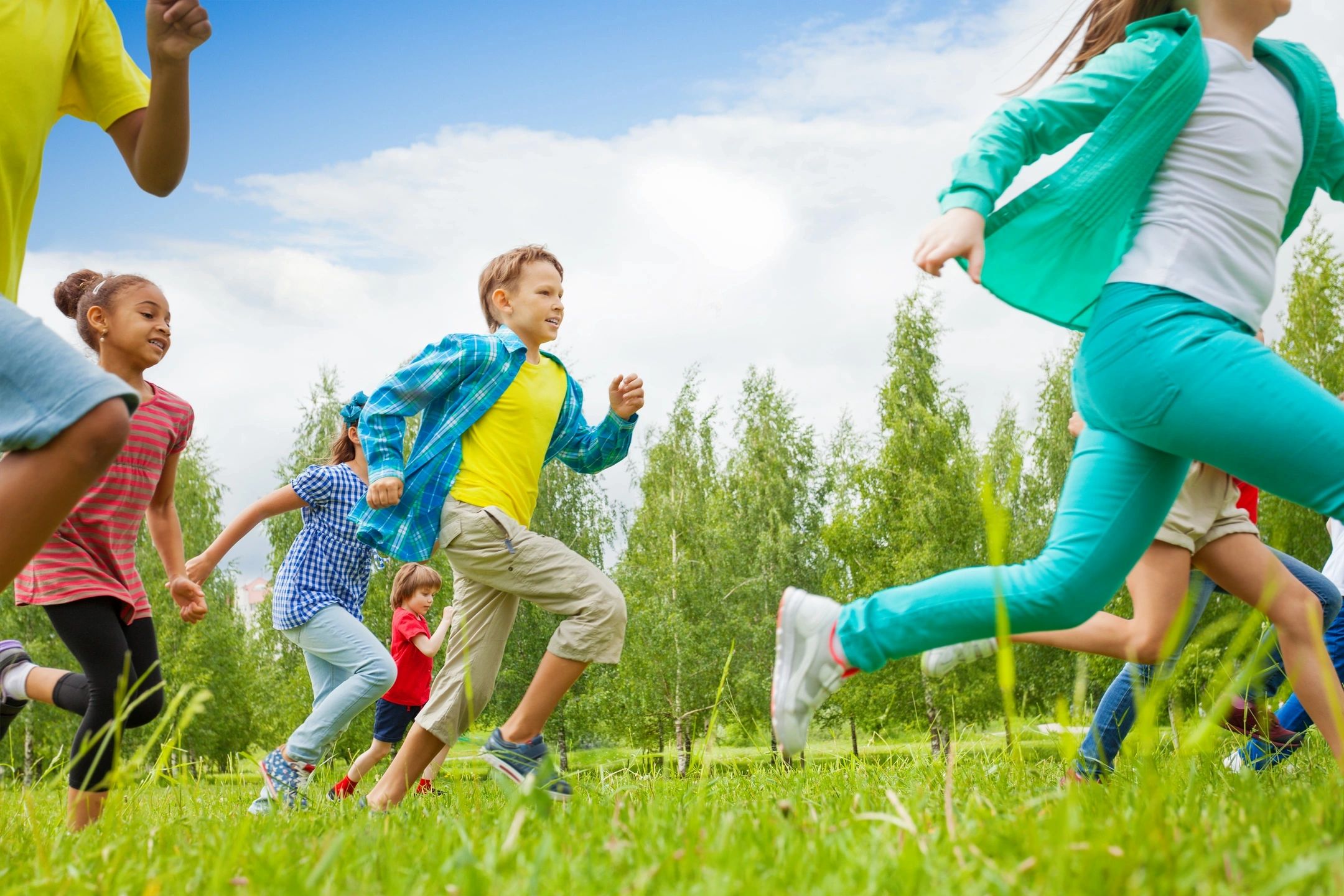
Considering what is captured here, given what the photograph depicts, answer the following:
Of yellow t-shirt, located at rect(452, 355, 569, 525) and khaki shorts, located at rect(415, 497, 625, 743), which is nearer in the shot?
khaki shorts, located at rect(415, 497, 625, 743)

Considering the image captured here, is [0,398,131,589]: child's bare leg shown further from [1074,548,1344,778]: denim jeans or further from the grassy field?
[1074,548,1344,778]: denim jeans

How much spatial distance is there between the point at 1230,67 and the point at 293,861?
111 inches

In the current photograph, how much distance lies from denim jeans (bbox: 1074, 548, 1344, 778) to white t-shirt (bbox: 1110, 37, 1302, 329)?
5.10 feet

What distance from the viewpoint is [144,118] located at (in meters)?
2.74

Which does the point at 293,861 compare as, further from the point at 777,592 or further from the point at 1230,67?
the point at 777,592

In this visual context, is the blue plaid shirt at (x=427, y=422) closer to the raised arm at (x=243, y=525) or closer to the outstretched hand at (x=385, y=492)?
the outstretched hand at (x=385, y=492)

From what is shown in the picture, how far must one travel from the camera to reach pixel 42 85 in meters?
2.50

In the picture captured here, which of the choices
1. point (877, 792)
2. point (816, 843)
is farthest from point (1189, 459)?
point (816, 843)

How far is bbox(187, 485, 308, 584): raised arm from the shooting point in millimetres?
4965

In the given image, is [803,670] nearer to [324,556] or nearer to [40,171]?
[40,171]

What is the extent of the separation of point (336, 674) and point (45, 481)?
13.2 ft

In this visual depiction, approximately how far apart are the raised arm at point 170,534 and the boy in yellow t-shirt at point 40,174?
999 millimetres

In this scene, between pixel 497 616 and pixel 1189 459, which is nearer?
pixel 1189 459

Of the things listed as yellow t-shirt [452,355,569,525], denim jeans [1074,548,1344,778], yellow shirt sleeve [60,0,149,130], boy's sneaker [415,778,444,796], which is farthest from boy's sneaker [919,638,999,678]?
yellow shirt sleeve [60,0,149,130]
